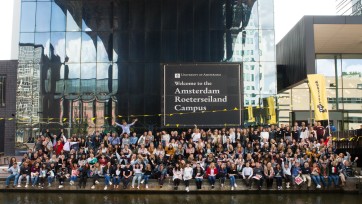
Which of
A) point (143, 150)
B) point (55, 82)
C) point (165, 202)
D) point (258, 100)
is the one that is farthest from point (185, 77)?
point (165, 202)

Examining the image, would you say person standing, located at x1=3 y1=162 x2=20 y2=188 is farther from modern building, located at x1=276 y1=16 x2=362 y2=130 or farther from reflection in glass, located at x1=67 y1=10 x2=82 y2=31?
modern building, located at x1=276 y1=16 x2=362 y2=130

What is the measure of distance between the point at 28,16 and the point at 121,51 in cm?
705

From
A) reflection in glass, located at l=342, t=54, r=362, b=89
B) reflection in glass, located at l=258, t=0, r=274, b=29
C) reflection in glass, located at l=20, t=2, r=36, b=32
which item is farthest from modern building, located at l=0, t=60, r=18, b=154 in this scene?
reflection in glass, located at l=342, t=54, r=362, b=89

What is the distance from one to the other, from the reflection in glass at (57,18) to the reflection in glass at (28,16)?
4.66 ft

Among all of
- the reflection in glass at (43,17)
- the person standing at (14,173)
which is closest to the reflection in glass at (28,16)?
the reflection in glass at (43,17)

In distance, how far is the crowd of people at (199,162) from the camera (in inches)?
777

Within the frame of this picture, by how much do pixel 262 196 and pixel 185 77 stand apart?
34.4 feet

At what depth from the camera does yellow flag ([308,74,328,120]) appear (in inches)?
894

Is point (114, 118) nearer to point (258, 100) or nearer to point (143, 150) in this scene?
point (143, 150)

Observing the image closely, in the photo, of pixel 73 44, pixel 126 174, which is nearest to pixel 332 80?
pixel 73 44

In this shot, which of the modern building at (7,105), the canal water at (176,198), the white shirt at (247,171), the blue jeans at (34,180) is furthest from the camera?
the modern building at (7,105)

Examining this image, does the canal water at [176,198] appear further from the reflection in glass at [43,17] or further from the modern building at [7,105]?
the reflection in glass at [43,17]

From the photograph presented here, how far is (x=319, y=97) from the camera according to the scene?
75.2 ft

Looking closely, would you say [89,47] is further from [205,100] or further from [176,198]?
[176,198]
